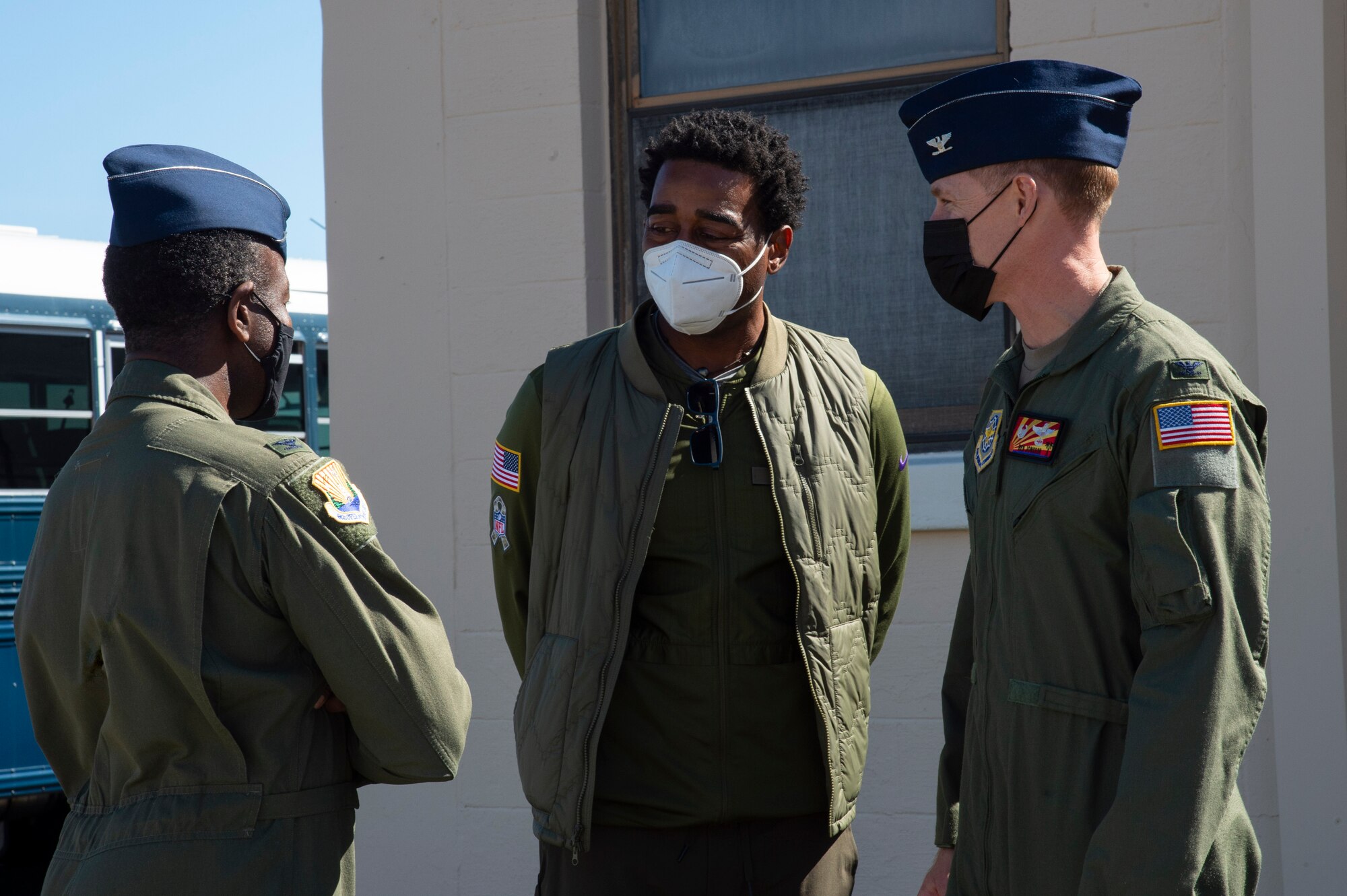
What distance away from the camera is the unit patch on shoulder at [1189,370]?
1882 mm

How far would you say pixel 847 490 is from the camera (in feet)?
9.06

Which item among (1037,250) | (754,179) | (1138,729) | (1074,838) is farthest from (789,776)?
(754,179)

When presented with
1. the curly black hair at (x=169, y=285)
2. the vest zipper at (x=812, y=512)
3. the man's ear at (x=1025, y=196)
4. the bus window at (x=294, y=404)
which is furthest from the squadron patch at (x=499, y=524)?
the bus window at (x=294, y=404)

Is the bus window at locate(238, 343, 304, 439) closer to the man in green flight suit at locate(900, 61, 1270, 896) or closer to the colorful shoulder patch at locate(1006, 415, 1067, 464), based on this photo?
the man in green flight suit at locate(900, 61, 1270, 896)

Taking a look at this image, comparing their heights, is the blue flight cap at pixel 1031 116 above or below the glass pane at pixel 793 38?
below

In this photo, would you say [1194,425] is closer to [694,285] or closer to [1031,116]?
[1031,116]

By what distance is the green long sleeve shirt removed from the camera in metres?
2.53

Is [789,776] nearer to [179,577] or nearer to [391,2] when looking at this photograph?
[179,577]

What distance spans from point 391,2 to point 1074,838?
381cm

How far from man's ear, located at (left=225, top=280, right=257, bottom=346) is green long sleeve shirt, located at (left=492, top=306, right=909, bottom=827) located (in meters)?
0.90

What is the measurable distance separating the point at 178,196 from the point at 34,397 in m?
5.97

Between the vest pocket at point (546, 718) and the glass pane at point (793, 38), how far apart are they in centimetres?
249

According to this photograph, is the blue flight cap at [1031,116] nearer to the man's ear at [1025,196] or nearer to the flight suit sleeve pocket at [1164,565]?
the man's ear at [1025,196]

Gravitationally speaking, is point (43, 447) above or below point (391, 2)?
below
